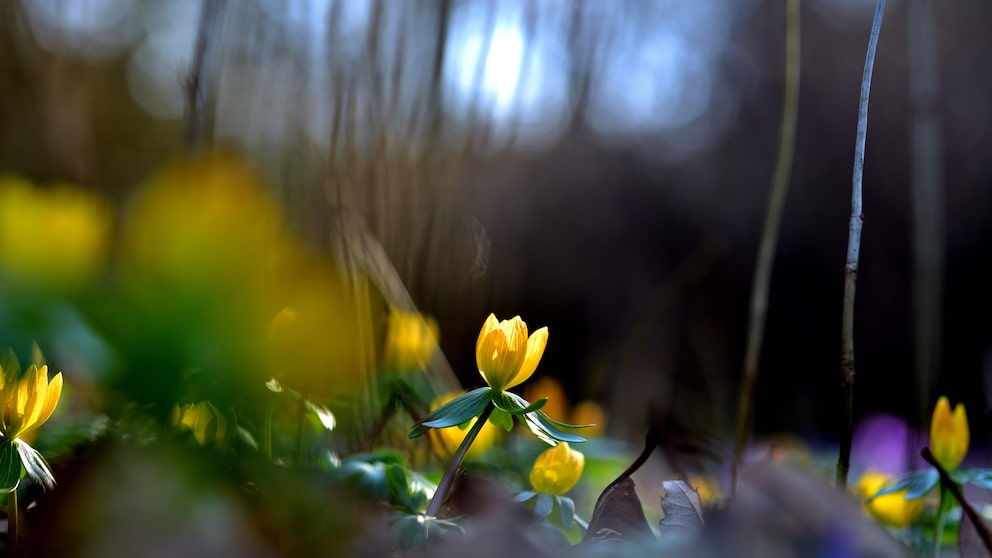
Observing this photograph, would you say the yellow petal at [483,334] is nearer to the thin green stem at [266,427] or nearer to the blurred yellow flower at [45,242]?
the thin green stem at [266,427]

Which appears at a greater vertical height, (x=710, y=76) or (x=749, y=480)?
(x=710, y=76)

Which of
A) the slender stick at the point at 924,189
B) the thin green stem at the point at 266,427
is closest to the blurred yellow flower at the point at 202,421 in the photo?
the thin green stem at the point at 266,427

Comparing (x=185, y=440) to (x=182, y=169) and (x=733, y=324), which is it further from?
(x=733, y=324)

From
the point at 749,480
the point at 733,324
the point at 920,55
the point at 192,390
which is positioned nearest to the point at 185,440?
the point at 192,390

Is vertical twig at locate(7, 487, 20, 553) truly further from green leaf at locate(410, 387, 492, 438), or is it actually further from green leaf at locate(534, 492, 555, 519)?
green leaf at locate(534, 492, 555, 519)

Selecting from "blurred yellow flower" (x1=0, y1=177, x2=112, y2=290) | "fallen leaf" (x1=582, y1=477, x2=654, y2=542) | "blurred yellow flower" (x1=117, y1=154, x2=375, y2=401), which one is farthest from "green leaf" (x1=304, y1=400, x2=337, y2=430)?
"blurred yellow flower" (x1=0, y1=177, x2=112, y2=290)

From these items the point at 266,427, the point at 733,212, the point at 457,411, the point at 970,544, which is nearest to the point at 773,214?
the point at 970,544
